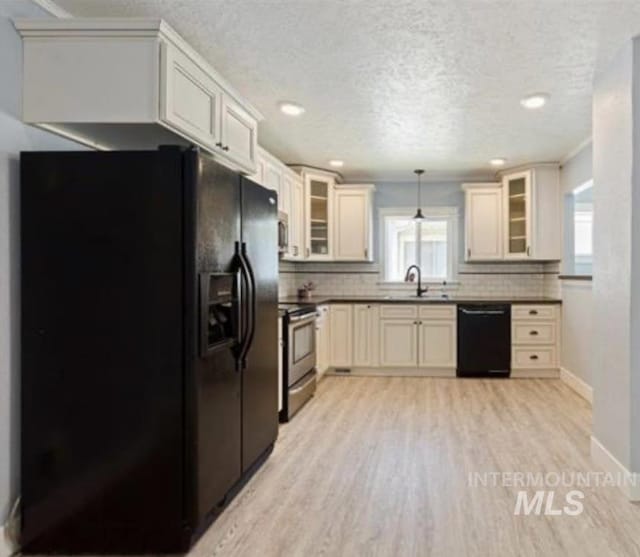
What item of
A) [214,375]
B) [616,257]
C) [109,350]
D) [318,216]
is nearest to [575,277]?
[616,257]

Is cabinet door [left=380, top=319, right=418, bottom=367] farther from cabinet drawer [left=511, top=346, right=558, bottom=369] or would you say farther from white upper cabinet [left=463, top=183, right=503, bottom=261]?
white upper cabinet [left=463, top=183, right=503, bottom=261]

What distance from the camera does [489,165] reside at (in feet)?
19.0

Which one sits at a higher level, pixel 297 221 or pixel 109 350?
pixel 297 221

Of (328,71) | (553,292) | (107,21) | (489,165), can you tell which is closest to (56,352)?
(107,21)

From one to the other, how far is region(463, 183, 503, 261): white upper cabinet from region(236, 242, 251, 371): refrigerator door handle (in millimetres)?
4182

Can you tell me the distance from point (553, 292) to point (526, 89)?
10.6ft

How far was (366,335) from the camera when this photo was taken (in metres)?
5.88

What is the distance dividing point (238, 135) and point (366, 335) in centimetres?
324

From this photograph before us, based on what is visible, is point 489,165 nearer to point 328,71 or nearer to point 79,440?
point 328,71

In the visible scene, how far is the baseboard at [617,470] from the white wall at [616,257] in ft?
0.12

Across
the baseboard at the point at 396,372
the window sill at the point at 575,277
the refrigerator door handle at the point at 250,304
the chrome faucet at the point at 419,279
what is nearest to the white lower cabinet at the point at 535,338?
the window sill at the point at 575,277

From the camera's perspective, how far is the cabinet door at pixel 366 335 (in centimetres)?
588

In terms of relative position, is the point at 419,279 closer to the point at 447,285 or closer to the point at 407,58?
the point at 447,285

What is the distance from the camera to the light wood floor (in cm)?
224
